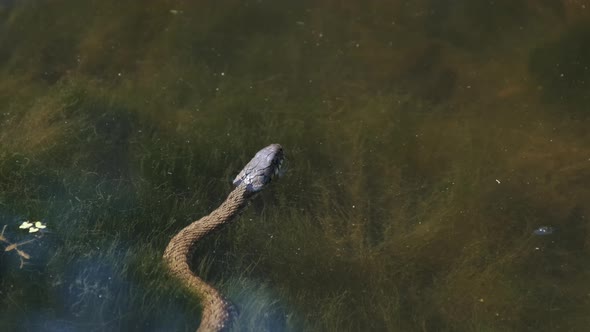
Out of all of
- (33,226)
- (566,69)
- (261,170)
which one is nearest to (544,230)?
(566,69)

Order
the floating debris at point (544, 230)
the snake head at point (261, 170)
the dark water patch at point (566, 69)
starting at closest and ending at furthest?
the floating debris at point (544, 230), the snake head at point (261, 170), the dark water patch at point (566, 69)

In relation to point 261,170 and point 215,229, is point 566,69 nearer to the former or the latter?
point 261,170

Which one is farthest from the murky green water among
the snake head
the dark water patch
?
the snake head

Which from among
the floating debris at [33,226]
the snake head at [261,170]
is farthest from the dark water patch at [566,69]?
the floating debris at [33,226]

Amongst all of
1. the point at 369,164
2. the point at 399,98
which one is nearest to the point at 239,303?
the point at 369,164

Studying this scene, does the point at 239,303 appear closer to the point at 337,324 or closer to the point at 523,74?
the point at 337,324

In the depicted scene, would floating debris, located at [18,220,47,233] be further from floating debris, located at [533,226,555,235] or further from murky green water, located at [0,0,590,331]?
floating debris, located at [533,226,555,235]

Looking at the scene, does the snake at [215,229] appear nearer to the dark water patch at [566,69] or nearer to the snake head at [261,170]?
the snake head at [261,170]
